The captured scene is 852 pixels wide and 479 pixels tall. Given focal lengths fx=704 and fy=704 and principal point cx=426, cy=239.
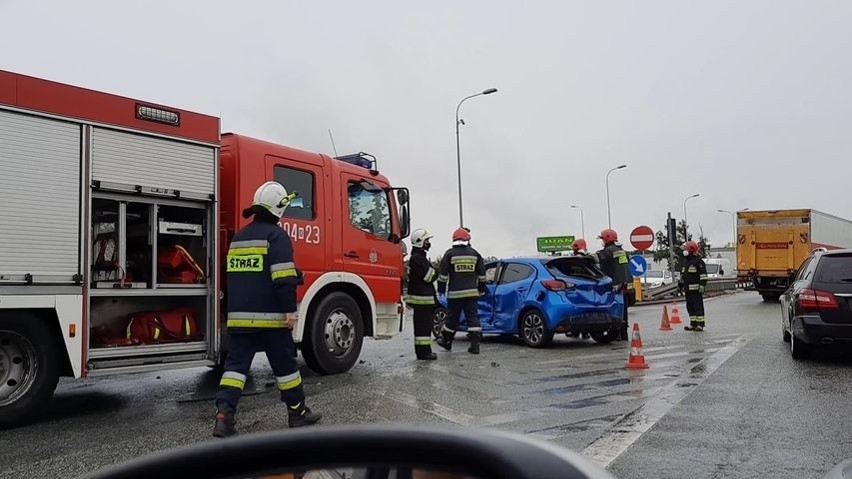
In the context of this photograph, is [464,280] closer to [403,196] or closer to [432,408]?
[403,196]

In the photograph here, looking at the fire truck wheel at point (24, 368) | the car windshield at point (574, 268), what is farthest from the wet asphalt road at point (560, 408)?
the car windshield at point (574, 268)

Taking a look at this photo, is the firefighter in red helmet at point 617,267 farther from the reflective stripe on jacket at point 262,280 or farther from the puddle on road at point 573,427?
the reflective stripe on jacket at point 262,280

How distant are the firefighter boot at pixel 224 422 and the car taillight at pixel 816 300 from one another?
6.86 meters

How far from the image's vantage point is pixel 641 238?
1986 centimetres

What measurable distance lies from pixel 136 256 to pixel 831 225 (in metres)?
26.9

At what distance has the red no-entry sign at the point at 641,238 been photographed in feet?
64.5

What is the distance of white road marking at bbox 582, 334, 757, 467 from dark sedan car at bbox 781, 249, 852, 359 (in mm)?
1049

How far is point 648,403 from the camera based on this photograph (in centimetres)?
641

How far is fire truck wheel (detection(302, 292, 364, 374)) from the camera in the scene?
25.3ft

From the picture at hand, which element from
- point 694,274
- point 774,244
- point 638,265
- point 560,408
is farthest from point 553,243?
point 560,408

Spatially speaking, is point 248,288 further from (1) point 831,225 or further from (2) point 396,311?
(1) point 831,225

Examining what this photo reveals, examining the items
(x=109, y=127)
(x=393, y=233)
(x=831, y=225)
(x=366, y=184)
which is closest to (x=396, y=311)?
(x=393, y=233)

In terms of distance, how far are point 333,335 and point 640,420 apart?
3.58 meters

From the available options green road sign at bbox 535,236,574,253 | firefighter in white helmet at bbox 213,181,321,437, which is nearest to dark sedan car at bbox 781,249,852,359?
firefighter in white helmet at bbox 213,181,321,437
